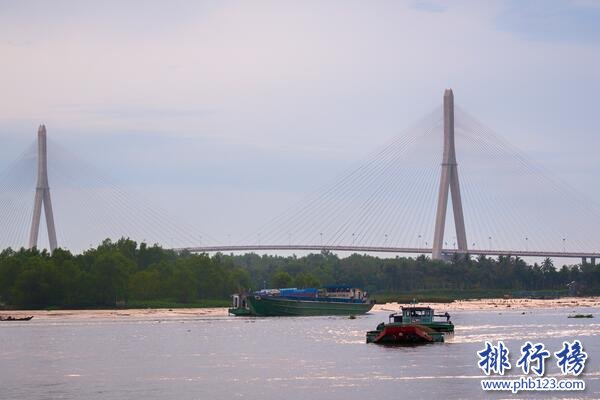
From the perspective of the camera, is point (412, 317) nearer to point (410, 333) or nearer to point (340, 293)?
point (410, 333)

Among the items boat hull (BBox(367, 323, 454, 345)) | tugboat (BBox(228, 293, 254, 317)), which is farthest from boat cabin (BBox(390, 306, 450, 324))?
tugboat (BBox(228, 293, 254, 317))

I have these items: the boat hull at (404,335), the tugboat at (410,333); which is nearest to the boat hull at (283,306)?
the tugboat at (410,333)

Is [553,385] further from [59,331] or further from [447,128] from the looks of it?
[447,128]

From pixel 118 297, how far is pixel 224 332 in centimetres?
6610

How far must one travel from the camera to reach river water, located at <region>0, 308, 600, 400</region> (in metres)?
66.6

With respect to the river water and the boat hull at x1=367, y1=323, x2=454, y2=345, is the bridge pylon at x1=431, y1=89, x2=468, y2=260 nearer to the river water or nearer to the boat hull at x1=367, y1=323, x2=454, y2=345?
the river water

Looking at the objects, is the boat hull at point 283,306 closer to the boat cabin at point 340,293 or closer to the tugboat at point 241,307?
the tugboat at point 241,307

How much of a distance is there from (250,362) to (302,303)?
3110 inches

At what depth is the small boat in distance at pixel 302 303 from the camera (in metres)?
161

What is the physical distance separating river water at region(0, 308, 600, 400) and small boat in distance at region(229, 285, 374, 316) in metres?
30.4

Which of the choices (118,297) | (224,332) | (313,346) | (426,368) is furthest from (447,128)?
(426,368)

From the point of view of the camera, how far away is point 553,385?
66.1 m

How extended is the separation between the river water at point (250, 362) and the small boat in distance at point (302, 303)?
30.4 metres

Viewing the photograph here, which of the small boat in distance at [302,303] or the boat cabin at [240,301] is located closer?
the small boat in distance at [302,303]
